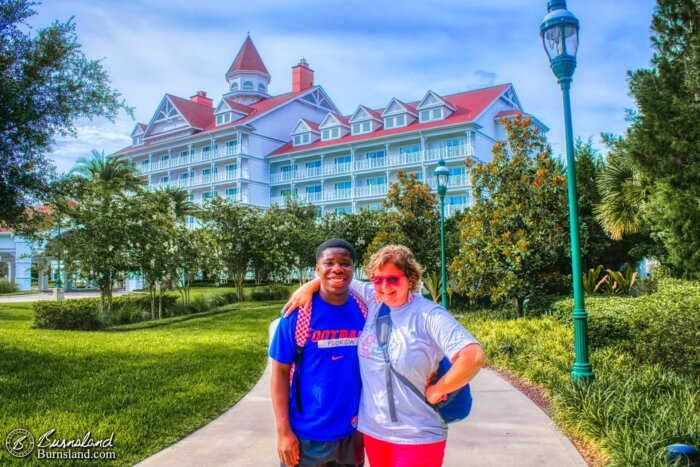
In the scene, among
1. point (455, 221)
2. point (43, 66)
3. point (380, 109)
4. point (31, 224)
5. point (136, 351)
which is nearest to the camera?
point (136, 351)

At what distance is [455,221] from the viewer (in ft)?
66.6

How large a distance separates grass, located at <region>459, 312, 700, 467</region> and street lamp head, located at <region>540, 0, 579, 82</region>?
11.8 feet

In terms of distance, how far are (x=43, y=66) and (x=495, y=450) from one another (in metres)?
10.8

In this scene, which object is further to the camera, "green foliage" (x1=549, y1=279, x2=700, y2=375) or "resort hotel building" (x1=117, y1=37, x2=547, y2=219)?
"resort hotel building" (x1=117, y1=37, x2=547, y2=219)

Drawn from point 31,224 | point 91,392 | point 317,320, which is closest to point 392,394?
point 317,320

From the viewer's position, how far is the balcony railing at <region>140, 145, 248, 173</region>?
43625 mm

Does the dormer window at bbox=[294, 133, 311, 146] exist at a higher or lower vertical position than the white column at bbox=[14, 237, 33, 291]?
higher

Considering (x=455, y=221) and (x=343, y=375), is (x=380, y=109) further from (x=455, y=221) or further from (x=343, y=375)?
(x=343, y=375)

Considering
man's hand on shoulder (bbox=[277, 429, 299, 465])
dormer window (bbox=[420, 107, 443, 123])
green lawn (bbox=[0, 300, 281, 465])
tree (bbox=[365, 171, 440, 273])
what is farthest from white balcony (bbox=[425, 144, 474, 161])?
man's hand on shoulder (bbox=[277, 429, 299, 465])

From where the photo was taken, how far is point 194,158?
46625mm

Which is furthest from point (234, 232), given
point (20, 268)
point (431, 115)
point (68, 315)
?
point (20, 268)

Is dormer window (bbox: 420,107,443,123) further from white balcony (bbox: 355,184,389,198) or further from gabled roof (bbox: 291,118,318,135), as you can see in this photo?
gabled roof (bbox: 291,118,318,135)

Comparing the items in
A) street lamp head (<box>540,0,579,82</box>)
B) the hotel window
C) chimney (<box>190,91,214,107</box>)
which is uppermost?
chimney (<box>190,91,214,107</box>)

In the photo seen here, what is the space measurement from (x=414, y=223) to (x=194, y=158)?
3283 centimetres
